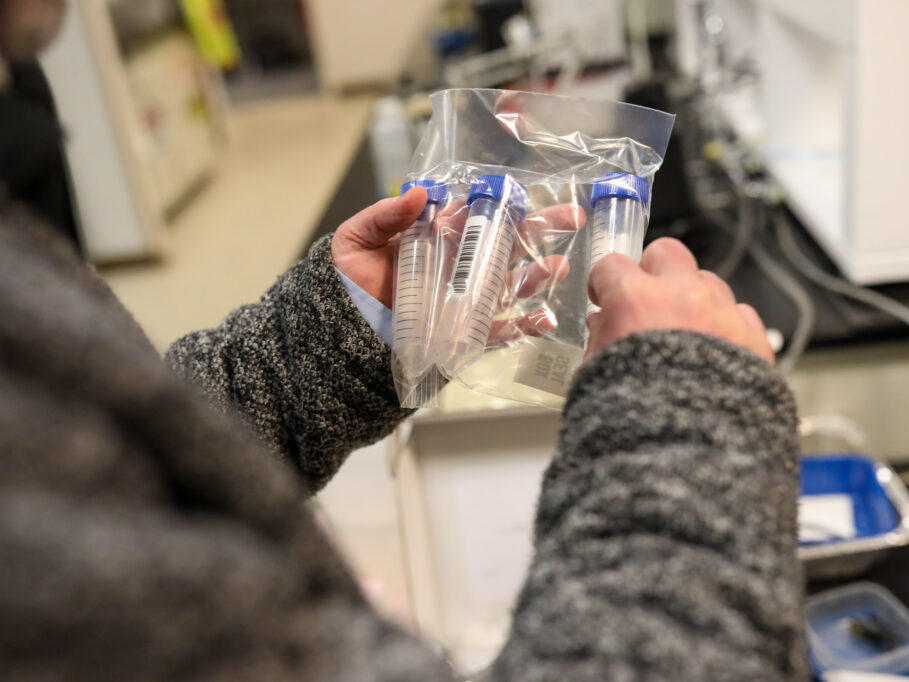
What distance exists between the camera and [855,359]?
125 centimetres

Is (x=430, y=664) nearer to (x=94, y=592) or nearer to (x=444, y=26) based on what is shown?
(x=94, y=592)

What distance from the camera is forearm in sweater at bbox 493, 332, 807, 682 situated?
312mm

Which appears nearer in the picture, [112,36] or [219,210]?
[112,36]

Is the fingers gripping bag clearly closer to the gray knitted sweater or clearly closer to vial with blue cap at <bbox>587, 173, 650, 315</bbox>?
vial with blue cap at <bbox>587, 173, 650, 315</bbox>

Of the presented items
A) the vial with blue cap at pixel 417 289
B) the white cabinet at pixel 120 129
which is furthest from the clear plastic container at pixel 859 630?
the white cabinet at pixel 120 129

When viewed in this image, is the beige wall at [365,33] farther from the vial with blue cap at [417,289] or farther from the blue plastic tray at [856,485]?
the vial with blue cap at [417,289]

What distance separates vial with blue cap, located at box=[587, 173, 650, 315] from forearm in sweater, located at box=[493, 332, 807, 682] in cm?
20

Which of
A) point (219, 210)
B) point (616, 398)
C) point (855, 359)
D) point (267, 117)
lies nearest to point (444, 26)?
point (219, 210)

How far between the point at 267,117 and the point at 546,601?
5399 mm

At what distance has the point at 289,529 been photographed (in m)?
0.29

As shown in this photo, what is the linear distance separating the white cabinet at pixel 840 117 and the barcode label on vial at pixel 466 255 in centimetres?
77

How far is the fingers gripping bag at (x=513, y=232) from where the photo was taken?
62 centimetres

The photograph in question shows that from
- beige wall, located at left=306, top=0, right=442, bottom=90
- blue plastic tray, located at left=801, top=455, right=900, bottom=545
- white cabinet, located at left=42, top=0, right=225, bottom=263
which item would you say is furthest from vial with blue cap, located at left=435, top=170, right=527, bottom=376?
beige wall, located at left=306, top=0, right=442, bottom=90

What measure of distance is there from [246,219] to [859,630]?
3.27 meters
